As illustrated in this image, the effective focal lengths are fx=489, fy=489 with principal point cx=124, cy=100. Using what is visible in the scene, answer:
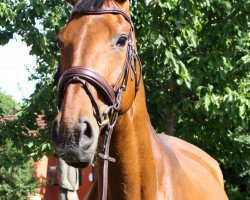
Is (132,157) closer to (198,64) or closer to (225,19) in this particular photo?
(198,64)

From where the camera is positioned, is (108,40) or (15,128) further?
(15,128)

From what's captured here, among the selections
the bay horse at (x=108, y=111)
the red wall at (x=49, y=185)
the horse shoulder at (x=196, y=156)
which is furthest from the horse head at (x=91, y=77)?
the red wall at (x=49, y=185)

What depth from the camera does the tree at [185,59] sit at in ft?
21.0

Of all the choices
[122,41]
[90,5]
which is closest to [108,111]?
[122,41]

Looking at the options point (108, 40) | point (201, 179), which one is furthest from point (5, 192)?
point (108, 40)

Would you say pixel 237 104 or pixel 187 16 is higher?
pixel 187 16

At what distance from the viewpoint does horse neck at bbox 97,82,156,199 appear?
9.02 feet

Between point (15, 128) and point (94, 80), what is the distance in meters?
5.65

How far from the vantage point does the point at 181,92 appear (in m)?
7.11

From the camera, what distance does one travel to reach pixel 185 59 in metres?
7.14

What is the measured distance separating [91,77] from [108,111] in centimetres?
20

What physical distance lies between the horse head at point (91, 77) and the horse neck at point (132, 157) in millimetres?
123

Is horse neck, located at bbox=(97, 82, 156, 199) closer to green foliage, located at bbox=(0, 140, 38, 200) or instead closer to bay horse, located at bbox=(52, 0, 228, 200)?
bay horse, located at bbox=(52, 0, 228, 200)

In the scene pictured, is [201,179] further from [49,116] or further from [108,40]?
[49,116]
